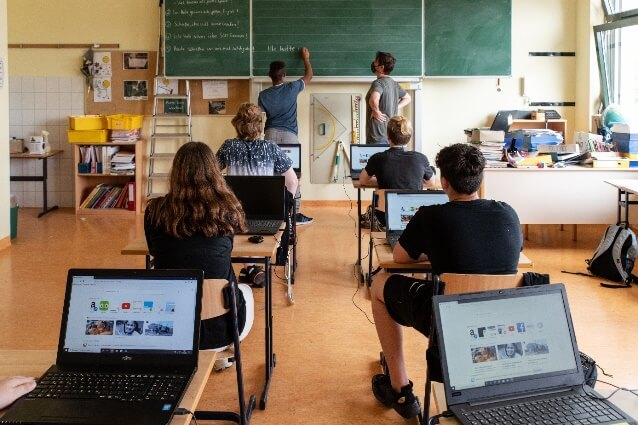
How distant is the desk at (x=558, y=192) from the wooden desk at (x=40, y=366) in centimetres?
497

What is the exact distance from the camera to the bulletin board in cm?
887

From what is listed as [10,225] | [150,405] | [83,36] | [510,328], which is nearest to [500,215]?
[510,328]

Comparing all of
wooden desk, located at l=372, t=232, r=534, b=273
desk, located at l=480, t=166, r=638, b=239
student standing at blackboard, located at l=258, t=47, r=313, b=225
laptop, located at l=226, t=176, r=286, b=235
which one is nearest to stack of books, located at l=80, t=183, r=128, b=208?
student standing at blackboard, located at l=258, t=47, r=313, b=225

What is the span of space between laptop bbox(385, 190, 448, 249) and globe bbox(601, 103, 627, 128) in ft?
13.1

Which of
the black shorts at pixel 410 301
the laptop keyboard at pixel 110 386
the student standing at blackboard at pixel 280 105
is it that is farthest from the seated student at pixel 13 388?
the student standing at blackboard at pixel 280 105

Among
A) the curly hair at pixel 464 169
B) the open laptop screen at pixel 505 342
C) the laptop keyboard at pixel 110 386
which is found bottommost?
the laptop keyboard at pixel 110 386

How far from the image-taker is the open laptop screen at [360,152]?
21.9 feet

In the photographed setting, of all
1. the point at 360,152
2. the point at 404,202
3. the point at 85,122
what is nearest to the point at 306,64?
the point at 360,152

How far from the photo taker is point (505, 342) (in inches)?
70.6

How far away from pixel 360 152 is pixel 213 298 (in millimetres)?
4212

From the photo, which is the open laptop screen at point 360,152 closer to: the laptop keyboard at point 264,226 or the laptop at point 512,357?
the laptop keyboard at point 264,226

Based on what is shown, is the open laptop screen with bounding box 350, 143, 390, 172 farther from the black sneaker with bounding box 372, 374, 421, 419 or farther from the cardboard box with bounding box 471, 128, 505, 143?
the black sneaker with bounding box 372, 374, 421, 419

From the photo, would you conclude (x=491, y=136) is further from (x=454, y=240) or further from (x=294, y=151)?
(x=454, y=240)

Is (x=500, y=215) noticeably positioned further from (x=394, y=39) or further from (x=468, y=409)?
(x=394, y=39)
